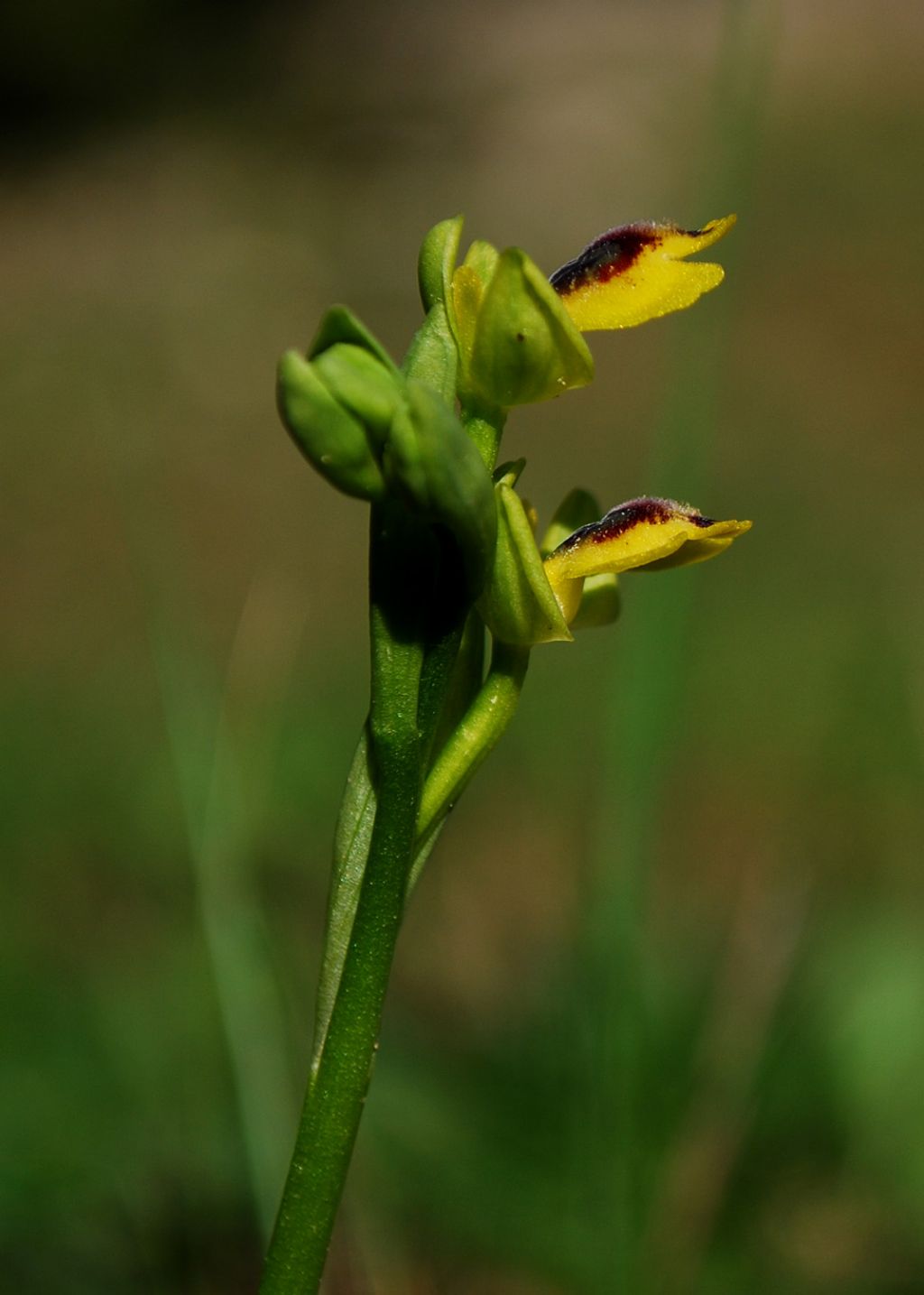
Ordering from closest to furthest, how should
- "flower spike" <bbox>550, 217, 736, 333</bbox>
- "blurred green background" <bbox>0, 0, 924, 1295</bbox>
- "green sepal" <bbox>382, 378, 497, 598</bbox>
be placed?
"green sepal" <bbox>382, 378, 497, 598</bbox>
"flower spike" <bbox>550, 217, 736, 333</bbox>
"blurred green background" <bbox>0, 0, 924, 1295</bbox>

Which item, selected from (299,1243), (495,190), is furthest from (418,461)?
(495,190)

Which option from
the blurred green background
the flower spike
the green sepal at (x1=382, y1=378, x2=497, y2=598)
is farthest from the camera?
the blurred green background

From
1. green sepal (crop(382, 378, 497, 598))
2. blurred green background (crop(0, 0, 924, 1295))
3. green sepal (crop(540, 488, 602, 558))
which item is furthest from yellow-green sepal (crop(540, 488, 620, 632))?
blurred green background (crop(0, 0, 924, 1295))

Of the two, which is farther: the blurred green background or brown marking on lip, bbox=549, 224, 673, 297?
Answer: the blurred green background

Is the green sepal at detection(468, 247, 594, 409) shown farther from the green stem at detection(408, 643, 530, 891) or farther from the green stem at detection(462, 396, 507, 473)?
the green stem at detection(408, 643, 530, 891)

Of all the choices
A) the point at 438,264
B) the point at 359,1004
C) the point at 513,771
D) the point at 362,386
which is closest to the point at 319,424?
the point at 362,386

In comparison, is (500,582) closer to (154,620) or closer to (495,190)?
(154,620)

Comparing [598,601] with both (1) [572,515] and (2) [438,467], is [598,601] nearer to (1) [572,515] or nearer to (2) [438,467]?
(1) [572,515]
